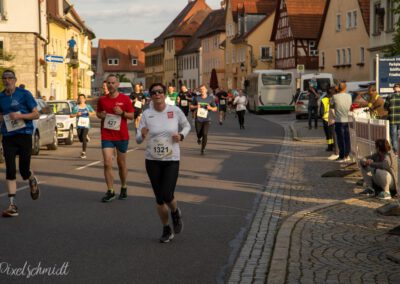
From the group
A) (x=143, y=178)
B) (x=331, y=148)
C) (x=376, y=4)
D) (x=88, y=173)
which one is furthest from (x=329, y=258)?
(x=376, y=4)

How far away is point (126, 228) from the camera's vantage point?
10.2 m

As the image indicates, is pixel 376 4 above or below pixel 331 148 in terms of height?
above

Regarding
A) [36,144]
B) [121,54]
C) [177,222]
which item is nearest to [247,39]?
[36,144]

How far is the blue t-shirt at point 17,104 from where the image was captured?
461 inches

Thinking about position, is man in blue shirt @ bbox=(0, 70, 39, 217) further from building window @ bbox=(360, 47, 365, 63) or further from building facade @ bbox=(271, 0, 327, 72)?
building facade @ bbox=(271, 0, 327, 72)

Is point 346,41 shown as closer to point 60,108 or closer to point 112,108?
point 60,108

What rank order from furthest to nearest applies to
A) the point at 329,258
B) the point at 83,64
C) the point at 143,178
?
the point at 83,64
the point at 143,178
the point at 329,258

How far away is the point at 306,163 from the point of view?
20266mm

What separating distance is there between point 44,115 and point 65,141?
4284 mm

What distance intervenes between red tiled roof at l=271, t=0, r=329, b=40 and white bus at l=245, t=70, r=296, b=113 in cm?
1807

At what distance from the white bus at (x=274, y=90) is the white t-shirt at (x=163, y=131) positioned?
50343mm

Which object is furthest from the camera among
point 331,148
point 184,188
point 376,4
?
point 376,4

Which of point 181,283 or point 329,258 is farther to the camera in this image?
point 329,258

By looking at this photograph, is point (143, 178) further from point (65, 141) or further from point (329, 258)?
point (65, 141)
